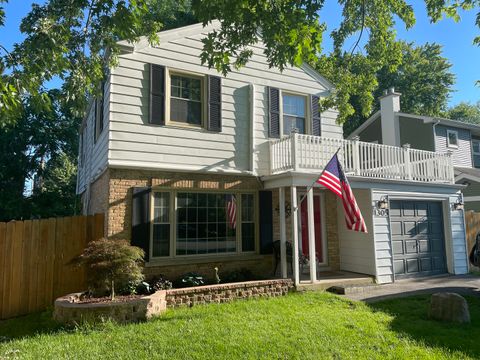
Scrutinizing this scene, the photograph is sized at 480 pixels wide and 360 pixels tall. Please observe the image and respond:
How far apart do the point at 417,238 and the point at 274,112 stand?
5.88 meters

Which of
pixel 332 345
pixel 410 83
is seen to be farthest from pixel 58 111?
pixel 410 83

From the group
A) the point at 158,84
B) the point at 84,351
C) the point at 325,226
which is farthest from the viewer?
the point at 325,226

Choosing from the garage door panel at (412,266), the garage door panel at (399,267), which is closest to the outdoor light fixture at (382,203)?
the garage door panel at (399,267)

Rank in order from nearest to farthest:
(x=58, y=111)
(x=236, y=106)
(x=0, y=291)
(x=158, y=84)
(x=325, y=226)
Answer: (x=0, y=291) → (x=158, y=84) → (x=236, y=106) → (x=325, y=226) → (x=58, y=111)

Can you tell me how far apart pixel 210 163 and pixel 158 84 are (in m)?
2.32

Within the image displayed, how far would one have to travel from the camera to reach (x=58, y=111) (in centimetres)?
2128

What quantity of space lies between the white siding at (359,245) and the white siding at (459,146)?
1154 cm

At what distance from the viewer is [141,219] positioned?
8.20 m

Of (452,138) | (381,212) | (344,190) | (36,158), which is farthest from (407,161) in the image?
(36,158)

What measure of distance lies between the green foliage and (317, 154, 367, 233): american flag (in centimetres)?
423

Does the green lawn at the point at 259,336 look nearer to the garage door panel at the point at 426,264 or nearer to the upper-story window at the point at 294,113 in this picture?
the garage door panel at the point at 426,264

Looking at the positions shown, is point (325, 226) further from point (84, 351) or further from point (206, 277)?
point (84, 351)

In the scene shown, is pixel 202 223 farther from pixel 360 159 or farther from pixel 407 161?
pixel 407 161

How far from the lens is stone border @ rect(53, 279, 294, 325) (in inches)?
244
